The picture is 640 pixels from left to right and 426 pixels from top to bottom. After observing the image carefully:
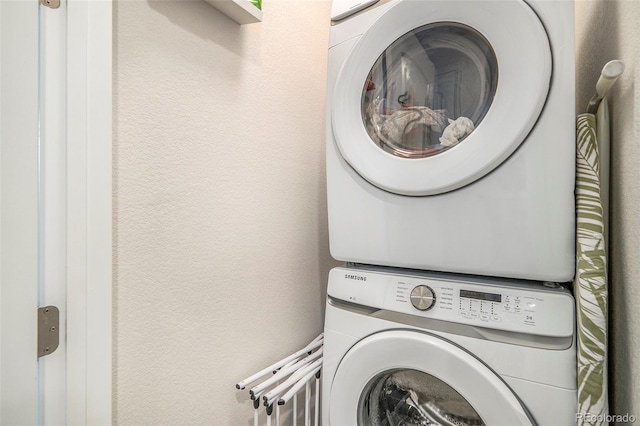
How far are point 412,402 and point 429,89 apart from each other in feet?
3.01

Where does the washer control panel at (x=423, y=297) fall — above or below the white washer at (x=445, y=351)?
above

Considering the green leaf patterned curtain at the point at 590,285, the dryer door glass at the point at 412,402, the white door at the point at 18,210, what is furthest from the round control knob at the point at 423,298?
the white door at the point at 18,210

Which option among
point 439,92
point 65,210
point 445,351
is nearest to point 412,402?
point 445,351

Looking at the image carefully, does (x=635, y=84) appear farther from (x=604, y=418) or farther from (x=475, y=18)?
(x=604, y=418)

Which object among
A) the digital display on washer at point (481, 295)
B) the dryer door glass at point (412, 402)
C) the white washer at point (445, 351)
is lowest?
the dryer door glass at point (412, 402)

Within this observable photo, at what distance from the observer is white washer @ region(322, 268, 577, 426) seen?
0.69 metres

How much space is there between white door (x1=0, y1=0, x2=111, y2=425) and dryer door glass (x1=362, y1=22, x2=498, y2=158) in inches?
27.9

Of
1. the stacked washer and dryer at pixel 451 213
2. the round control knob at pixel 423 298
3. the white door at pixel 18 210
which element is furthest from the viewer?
the round control knob at pixel 423 298

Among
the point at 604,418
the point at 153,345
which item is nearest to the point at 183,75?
the point at 153,345

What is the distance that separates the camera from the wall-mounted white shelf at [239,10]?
2.84ft

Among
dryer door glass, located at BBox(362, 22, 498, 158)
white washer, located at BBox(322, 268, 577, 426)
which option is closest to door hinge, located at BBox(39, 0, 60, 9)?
dryer door glass, located at BBox(362, 22, 498, 158)

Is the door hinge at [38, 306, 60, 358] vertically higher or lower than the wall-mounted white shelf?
lower

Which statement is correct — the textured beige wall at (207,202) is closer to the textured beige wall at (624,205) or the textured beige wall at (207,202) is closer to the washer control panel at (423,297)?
the washer control panel at (423,297)

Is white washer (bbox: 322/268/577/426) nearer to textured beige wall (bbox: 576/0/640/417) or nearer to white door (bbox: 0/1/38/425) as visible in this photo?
textured beige wall (bbox: 576/0/640/417)
